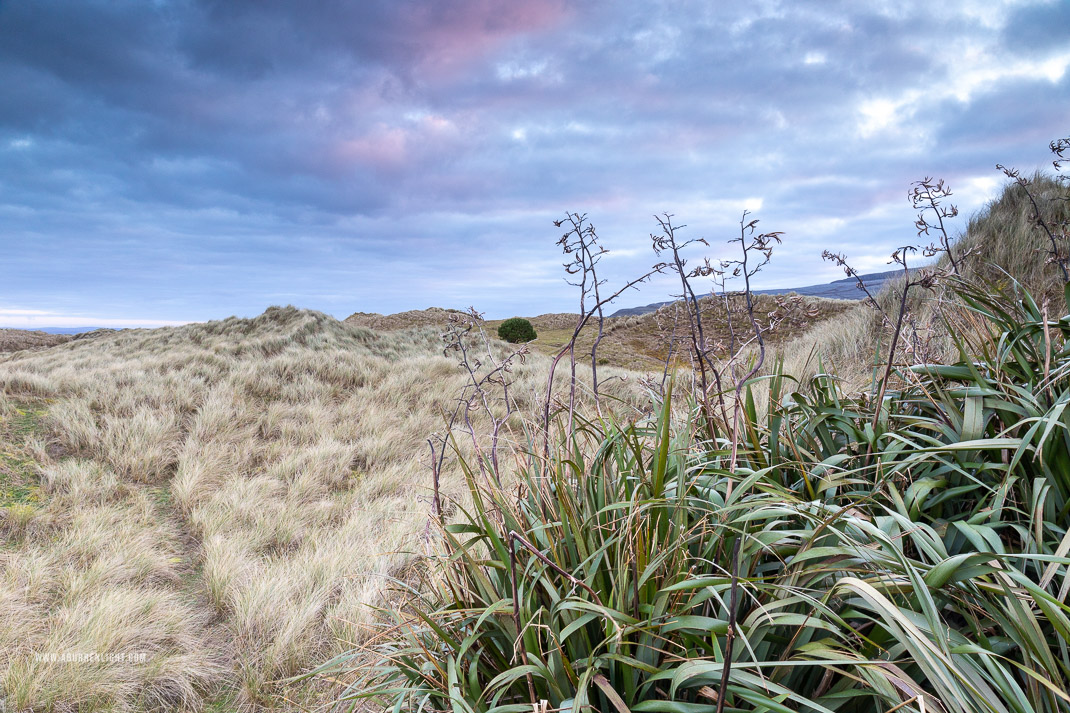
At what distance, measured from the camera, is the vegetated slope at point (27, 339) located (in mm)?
26375

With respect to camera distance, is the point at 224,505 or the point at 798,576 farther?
the point at 224,505

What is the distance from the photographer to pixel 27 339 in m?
28.8

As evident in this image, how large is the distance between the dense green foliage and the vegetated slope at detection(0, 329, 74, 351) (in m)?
34.8

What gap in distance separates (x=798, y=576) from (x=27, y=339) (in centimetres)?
4119

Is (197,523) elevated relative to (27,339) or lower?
lower

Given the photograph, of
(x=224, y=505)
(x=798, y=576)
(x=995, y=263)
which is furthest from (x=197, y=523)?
(x=995, y=263)

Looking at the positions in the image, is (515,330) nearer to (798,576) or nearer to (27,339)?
(798,576)

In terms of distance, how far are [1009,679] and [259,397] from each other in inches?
347

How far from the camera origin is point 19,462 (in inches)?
192

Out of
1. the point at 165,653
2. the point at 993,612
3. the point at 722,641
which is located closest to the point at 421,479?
the point at 165,653

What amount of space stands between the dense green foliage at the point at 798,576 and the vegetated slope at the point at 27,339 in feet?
114

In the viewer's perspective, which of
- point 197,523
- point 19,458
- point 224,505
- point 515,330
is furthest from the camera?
point 515,330

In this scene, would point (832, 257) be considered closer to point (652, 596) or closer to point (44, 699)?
point (652, 596)

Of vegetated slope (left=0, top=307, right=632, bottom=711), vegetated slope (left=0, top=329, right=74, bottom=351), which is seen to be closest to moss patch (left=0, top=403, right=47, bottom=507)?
vegetated slope (left=0, top=307, right=632, bottom=711)
